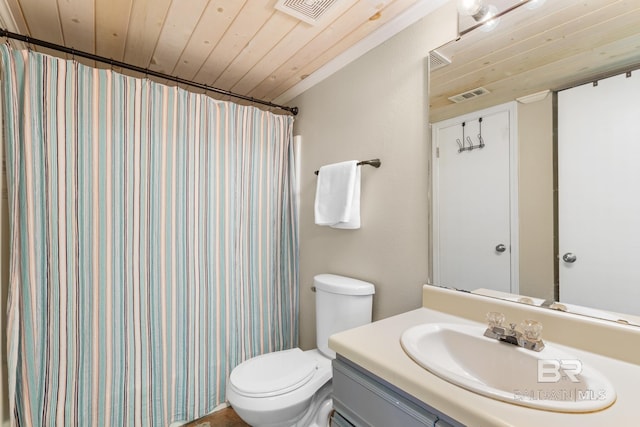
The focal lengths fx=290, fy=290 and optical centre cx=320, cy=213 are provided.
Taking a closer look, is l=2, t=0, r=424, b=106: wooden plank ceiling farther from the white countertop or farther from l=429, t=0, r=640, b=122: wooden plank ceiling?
the white countertop

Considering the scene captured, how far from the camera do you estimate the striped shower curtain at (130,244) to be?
1.29 metres

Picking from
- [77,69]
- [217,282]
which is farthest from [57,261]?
[77,69]

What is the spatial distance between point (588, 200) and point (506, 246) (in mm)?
276

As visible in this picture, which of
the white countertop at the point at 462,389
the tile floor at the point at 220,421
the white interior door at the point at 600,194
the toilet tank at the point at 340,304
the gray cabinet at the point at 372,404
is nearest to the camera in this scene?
the white countertop at the point at 462,389

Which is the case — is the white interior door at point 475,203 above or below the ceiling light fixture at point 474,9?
below

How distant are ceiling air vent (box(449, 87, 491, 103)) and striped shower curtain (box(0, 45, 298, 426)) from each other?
1222 millimetres

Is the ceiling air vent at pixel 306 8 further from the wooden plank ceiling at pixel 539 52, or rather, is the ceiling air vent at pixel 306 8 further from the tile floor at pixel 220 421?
the tile floor at pixel 220 421

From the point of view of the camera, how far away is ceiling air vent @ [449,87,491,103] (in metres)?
1.14

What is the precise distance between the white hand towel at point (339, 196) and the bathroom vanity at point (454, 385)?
2.10ft

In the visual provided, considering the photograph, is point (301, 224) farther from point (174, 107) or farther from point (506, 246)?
point (506, 246)

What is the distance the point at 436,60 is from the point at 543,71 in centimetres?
40

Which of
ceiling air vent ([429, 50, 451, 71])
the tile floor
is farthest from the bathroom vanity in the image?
the tile floor

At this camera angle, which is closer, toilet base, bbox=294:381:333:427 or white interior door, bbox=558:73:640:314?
white interior door, bbox=558:73:640:314

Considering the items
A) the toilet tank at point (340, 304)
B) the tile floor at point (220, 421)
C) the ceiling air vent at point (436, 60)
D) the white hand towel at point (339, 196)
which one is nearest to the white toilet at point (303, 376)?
the toilet tank at point (340, 304)
